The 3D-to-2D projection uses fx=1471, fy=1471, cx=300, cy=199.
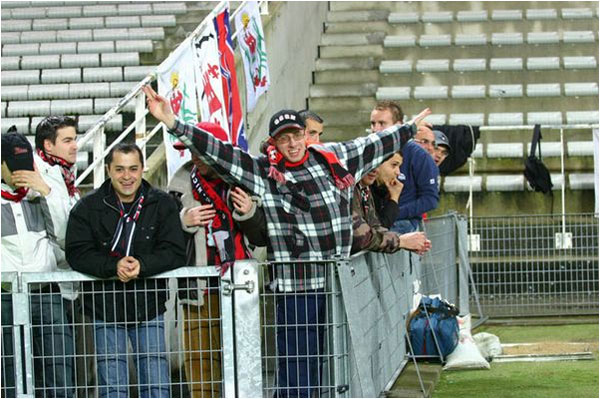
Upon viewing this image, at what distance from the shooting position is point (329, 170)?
6973 mm

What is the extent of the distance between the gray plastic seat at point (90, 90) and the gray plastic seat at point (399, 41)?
18.0 ft

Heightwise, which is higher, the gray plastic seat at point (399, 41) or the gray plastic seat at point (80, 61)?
the gray plastic seat at point (399, 41)

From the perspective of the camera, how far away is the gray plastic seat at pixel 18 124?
13145 mm

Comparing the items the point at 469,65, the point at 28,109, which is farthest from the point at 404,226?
the point at 469,65

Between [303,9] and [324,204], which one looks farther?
[303,9]

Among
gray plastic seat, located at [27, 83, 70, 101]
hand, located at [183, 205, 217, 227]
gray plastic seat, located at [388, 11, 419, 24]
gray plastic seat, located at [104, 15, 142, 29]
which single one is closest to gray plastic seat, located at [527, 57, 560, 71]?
gray plastic seat, located at [388, 11, 419, 24]

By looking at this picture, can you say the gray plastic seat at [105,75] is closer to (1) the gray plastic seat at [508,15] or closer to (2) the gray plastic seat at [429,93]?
(2) the gray plastic seat at [429,93]

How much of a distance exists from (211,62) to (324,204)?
381cm

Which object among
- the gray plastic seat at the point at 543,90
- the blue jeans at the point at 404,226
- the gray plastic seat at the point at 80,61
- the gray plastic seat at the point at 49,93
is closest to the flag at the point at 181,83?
the blue jeans at the point at 404,226

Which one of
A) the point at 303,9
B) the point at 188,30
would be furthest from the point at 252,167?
the point at 303,9

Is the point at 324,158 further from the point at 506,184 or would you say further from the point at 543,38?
the point at 543,38

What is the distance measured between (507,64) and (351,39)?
6.99 feet

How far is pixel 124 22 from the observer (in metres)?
16.5

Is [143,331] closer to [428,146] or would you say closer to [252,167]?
[252,167]
